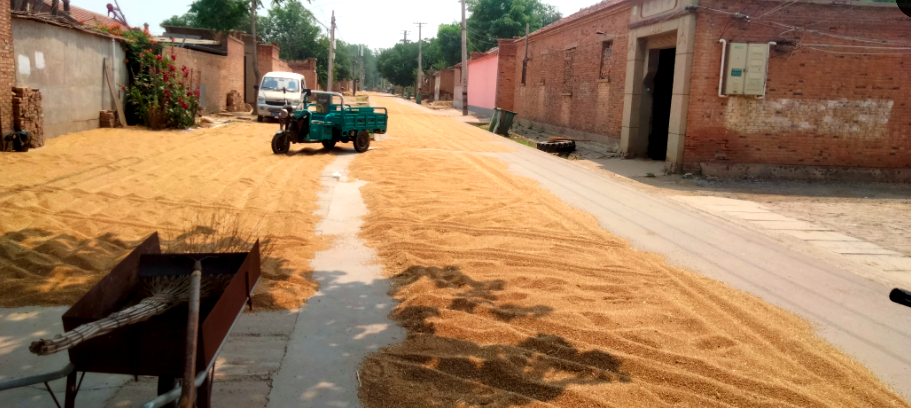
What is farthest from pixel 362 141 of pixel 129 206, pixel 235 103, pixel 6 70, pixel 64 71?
pixel 235 103

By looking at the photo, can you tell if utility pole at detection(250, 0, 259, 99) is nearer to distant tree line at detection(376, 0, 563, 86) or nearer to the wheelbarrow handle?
distant tree line at detection(376, 0, 563, 86)

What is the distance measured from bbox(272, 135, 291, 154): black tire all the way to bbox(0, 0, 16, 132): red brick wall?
485 cm

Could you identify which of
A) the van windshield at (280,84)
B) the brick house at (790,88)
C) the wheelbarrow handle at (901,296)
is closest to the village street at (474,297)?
the wheelbarrow handle at (901,296)

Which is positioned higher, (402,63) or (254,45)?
(402,63)

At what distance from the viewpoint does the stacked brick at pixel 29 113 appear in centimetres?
1157

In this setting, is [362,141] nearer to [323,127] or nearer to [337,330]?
[323,127]

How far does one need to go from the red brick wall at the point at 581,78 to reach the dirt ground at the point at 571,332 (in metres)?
11.6

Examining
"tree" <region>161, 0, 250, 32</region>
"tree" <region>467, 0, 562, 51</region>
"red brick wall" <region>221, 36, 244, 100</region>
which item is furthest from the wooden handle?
"tree" <region>467, 0, 562, 51</region>

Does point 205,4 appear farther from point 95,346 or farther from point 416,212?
point 95,346

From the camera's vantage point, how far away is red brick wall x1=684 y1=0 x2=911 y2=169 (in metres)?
13.4

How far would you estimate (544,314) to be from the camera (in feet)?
16.8

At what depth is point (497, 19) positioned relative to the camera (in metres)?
60.0

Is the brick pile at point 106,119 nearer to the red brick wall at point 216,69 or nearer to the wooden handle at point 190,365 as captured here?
the red brick wall at point 216,69

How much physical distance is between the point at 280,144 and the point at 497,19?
4890 cm
